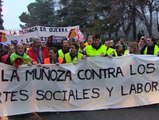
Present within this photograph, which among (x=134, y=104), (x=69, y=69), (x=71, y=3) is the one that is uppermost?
(x=71, y=3)

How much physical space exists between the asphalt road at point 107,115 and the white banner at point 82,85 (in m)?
0.15

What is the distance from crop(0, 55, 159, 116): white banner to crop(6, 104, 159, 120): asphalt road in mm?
154

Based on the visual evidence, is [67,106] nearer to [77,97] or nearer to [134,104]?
[77,97]

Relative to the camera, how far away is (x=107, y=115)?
10.2 metres

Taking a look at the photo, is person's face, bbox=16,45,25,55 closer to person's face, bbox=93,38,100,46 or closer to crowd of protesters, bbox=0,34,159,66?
crowd of protesters, bbox=0,34,159,66

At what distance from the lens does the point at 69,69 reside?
420 inches

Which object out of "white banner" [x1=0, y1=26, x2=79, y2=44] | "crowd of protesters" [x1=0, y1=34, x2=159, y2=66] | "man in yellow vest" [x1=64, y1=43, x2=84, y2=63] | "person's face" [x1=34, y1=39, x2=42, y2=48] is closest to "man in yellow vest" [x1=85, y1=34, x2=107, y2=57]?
"crowd of protesters" [x1=0, y1=34, x2=159, y2=66]

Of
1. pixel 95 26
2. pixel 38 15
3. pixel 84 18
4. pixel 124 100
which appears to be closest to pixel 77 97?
pixel 124 100

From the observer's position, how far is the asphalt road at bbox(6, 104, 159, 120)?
Result: 9836 mm

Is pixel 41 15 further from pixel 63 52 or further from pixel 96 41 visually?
pixel 96 41

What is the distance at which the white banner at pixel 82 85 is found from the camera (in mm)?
10086

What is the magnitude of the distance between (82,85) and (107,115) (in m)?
0.99

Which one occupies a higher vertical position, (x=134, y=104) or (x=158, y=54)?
(x=158, y=54)

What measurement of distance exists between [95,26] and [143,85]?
5344cm
